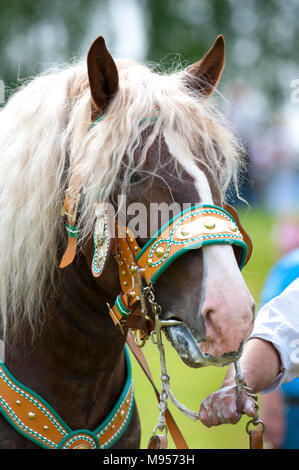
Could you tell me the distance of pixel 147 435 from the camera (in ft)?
16.1

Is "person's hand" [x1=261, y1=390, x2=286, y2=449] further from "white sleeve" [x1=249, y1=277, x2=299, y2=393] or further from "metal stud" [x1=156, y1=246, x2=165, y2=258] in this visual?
"metal stud" [x1=156, y1=246, x2=165, y2=258]

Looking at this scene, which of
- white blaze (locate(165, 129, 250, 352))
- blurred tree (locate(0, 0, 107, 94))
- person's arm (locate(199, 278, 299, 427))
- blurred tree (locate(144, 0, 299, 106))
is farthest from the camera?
blurred tree (locate(144, 0, 299, 106))

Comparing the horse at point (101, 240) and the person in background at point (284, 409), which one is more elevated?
the horse at point (101, 240)

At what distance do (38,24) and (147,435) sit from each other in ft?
50.2

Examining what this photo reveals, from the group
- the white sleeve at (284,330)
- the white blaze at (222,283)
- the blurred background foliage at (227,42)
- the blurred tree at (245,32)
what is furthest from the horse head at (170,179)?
the blurred tree at (245,32)

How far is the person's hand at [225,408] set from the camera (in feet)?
6.04

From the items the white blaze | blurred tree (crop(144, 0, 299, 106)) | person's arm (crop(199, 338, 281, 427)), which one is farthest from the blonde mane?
blurred tree (crop(144, 0, 299, 106))

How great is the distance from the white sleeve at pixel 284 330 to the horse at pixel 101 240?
0.43m

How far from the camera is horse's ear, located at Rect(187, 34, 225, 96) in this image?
2.22 m

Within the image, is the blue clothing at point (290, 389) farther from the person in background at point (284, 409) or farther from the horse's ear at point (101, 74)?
the horse's ear at point (101, 74)

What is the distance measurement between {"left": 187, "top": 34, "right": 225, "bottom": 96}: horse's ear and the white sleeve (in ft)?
2.79
